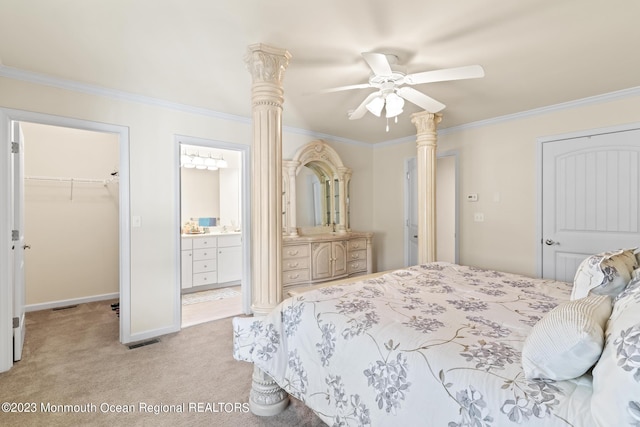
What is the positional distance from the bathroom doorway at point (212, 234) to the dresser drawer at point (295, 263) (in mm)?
449

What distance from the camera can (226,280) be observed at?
5.07 metres

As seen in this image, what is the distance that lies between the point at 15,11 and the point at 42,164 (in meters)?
2.89

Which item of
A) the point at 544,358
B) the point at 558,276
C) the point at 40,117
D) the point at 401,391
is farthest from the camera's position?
the point at 558,276

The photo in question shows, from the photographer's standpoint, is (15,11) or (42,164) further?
(42,164)

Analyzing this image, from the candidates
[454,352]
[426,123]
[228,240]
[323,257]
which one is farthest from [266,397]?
[228,240]

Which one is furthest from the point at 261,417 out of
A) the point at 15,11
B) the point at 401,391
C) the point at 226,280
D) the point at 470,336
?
the point at 226,280

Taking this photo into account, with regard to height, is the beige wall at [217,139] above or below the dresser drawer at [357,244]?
above

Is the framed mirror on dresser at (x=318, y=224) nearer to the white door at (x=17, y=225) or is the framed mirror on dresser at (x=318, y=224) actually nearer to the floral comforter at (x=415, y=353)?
the floral comforter at (x=415, y=353)

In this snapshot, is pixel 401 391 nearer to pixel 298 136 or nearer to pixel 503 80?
pixel 503 80

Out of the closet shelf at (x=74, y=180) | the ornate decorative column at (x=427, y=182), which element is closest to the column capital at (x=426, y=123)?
the ornate decorative column at (x=427, y=182)

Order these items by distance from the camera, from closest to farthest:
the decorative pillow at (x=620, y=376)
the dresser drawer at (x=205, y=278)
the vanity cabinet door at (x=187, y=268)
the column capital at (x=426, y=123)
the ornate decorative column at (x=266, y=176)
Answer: the decorative pillow at (x=620, y=376) → the ornate decorative column at (x=266, y=176) → the column capital at (x=426, y=123) → the vanity cabinet door at (x=187, y=268) → the dresser drawer at (x=205, y=278)

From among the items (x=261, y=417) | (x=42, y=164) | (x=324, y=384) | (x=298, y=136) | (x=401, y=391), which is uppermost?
(x=298, y=136)

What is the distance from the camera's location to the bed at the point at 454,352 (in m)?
0.85

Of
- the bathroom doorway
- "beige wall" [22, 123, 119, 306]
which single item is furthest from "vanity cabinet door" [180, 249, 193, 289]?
"beige wall" [22, 123, 119, 306]
